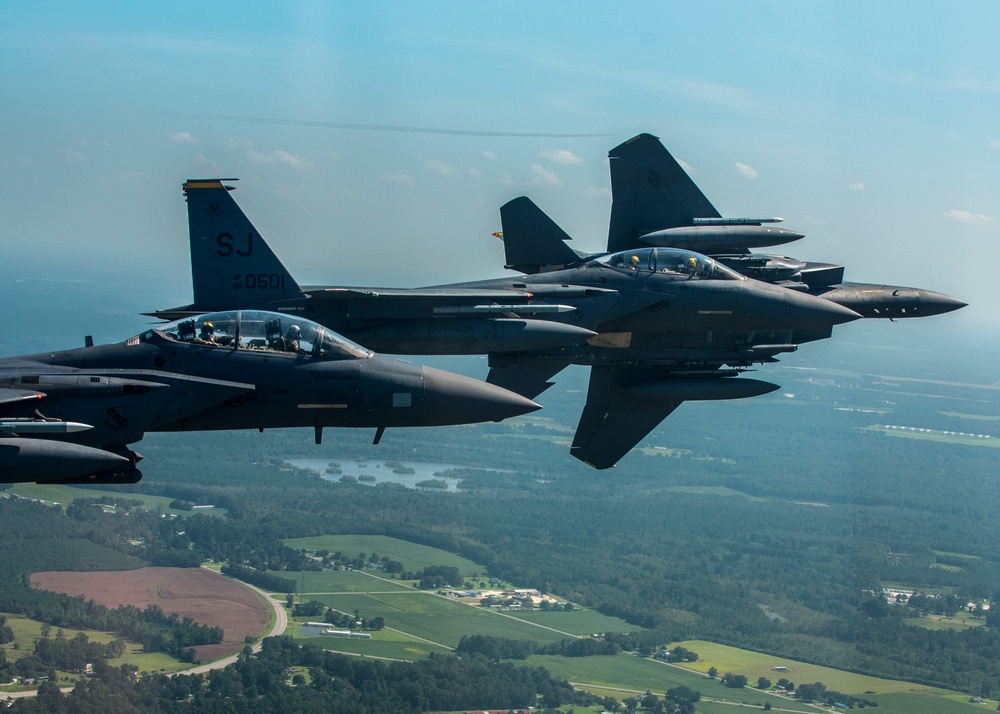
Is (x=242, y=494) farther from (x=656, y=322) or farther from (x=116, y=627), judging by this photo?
(x=656, y=322)

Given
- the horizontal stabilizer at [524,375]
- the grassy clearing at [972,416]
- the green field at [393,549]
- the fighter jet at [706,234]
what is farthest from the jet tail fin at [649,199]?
the grassy clearing at [972,416]

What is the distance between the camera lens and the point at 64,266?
600ft

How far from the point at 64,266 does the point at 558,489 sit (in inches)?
4852

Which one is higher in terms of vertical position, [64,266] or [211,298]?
[64,266]

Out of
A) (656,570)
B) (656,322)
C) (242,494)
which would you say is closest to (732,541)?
(656,570)

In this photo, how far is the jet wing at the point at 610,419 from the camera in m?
26.5

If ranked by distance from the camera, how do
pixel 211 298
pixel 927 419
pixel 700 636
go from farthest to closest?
pixel 927 419 < pixel 700 636 < pixel 211 298

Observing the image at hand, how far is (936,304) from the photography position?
26.2 m

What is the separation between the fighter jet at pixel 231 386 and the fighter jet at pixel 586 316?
3.63m

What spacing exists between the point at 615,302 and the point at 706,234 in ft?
12.1

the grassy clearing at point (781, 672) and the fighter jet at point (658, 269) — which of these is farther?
the grassy clearing at point (781, 672)

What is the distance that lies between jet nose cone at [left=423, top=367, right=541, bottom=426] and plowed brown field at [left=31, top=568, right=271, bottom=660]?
103 ft

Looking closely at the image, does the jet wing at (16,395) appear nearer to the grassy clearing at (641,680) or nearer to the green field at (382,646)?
the green field at (382,646)

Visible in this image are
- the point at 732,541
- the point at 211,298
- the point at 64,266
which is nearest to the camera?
the point at 211,298
